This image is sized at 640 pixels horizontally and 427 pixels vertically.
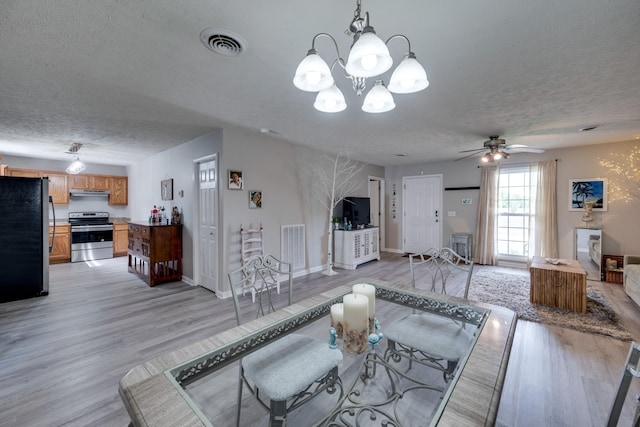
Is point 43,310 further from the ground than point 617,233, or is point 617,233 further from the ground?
point 617,233

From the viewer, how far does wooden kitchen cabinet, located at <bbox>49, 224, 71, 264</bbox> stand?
5.95 m

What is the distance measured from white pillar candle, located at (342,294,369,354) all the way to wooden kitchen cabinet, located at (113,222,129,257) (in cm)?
741

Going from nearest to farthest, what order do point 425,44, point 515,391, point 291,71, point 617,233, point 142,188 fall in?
point 425,44 → point 515,391 → point 291,71 → point 617,233 → point 142,188

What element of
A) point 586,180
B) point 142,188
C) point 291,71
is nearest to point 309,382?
point 291,71

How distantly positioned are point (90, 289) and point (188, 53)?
4.32 m

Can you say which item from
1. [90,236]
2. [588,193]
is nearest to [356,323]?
[588,193]

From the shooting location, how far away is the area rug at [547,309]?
2816 mm

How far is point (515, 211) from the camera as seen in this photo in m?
5.61

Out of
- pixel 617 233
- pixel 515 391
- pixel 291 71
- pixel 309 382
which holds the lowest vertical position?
pixel 515 391

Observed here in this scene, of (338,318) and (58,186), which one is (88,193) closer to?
(58,186)

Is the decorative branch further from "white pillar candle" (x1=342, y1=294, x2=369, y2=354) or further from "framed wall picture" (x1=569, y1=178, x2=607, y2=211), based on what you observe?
"framed wall picture" (x1=569, y1=178, x2=607, y2=211)

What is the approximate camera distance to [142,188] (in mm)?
6328

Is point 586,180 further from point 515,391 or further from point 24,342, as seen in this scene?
point 24,342

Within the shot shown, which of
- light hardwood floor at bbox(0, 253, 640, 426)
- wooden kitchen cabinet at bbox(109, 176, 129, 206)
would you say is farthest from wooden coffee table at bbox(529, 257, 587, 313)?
wooden kitchen cabinet at bbox(109, 176, 129, 206)
